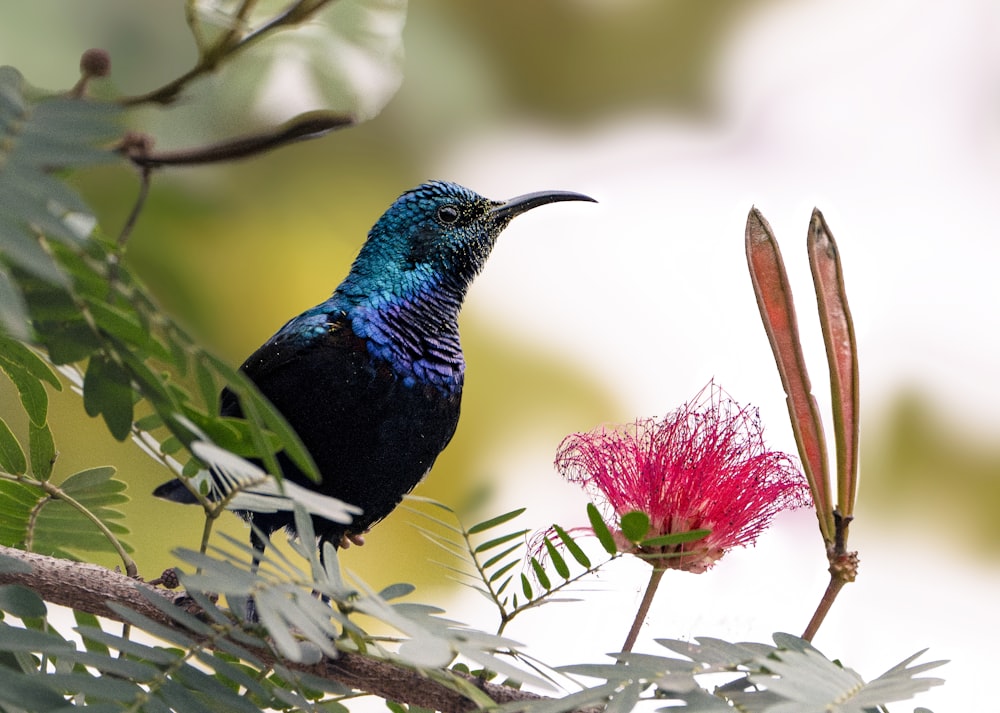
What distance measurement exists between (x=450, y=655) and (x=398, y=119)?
3.44 ft

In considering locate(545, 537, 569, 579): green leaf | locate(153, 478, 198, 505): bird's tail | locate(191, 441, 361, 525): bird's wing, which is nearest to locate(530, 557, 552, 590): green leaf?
locate(545, 537, 569, 579): green leaf

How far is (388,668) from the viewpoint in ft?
1.33

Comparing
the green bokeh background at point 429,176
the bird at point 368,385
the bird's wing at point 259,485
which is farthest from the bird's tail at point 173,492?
the green bokeh background at point 429,176

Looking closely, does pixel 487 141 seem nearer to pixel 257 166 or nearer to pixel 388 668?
pixel 257 166

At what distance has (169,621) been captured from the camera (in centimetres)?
40

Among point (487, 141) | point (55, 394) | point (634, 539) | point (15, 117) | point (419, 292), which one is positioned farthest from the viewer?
point (487, 141)

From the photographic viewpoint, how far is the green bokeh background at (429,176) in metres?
1.10

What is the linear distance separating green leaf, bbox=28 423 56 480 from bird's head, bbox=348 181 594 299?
0.70ft

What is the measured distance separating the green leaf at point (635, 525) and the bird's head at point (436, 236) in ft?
0.90

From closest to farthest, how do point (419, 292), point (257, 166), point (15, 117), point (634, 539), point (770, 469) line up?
point (15, 117) < point (634, 539) < point (770, 469) < point (419, 292) < point (257, 166)

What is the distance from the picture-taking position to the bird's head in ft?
2.10

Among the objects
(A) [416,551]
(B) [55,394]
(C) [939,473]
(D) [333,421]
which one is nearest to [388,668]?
(D) [333,421]

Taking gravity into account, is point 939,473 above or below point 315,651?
above

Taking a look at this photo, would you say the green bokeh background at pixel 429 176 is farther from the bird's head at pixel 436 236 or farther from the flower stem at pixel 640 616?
the flower stem at pixel 640 616
